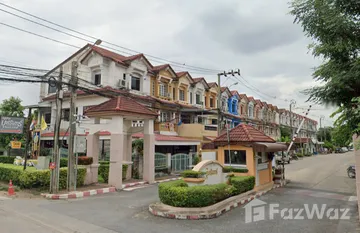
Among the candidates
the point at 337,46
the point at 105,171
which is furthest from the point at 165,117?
the point at 337,46

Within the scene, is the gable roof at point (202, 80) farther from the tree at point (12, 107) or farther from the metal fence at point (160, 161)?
the tree at point (12, 107)

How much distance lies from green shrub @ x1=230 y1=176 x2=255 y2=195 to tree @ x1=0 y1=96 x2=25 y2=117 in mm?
23965

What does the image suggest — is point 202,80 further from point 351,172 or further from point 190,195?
point 190,195

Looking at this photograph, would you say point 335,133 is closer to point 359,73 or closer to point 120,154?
point 359,73

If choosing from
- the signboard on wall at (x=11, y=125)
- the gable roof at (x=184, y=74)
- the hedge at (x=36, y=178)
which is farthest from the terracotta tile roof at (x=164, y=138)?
the signboard on wall at (x=11, y=125)

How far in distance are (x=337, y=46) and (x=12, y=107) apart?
95.6 ft

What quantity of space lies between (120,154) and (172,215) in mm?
6392

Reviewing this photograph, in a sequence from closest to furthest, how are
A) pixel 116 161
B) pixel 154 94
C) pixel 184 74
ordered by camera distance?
pixel 116 161 → pixel 154 94 → pixel 184 74

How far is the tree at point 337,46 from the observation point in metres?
6.61

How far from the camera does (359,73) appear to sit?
671 cm

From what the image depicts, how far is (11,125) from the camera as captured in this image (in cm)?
2034

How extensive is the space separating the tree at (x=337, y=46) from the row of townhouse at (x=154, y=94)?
12.1 meters

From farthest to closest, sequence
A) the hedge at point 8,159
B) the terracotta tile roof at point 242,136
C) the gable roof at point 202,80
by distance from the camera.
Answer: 1. the gable roof at point 202,80
2. the hedge at point 8,159
3. the terracotta tile roof at point 242,136

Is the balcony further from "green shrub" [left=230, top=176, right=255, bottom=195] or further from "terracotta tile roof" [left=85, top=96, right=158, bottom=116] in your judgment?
Result: "green shrub" [left=230, top=176, right=255, bottom=195]
